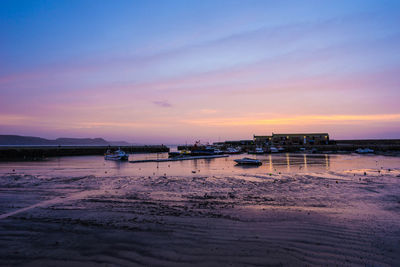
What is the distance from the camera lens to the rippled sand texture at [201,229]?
610 centimetres

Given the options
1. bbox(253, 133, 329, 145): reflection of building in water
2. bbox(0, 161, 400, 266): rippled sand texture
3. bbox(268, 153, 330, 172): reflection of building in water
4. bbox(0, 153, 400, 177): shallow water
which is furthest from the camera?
bbox(253, 133, 329, 145): reflection of building in water

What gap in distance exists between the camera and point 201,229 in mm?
8203

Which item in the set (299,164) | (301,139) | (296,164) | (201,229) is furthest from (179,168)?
(301,139)

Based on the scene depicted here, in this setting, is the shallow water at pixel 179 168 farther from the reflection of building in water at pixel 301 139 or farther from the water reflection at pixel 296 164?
the reflection of building in water at pixel 301 139

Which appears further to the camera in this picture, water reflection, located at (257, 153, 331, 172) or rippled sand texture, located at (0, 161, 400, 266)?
water reflection, located at (257, 153, 331, 172)

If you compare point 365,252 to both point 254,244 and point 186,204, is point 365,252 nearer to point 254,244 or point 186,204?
point 254,244

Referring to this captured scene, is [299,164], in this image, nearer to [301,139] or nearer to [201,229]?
[201,229]

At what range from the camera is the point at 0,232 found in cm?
798

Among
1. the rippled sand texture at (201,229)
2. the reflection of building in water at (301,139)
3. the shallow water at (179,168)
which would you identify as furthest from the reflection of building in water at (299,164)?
the reflection of building in water at (301,139)

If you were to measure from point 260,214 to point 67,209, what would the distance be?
873 cm

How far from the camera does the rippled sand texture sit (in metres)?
6.10

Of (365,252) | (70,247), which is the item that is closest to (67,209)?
(70,247)

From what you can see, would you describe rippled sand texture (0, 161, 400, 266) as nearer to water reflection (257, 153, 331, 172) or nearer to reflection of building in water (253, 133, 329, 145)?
water reflection (257, 153, 331, 172)

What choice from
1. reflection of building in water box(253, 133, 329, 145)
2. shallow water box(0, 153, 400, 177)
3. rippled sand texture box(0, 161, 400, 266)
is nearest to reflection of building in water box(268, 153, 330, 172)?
shallow water box(0, 153, 400, 177)
